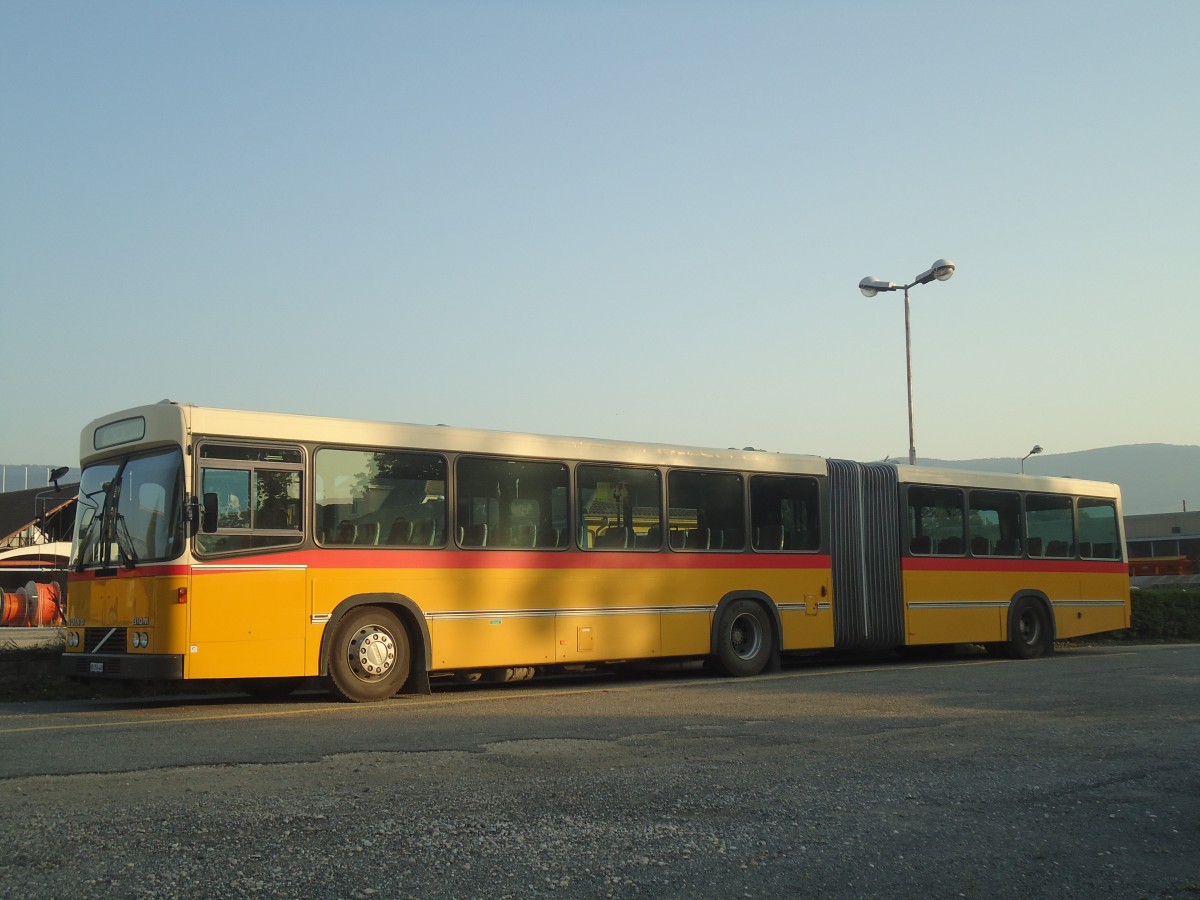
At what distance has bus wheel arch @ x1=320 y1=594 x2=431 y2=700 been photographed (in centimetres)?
1260

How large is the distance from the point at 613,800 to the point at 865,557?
1235 cm

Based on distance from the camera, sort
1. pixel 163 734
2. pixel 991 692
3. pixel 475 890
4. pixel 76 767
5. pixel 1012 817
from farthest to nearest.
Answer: pixel 991 692 < pixel 163 734 < pixel 76 767 < pixel 1012 817 < pixel 475 890

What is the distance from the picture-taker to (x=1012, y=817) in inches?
249

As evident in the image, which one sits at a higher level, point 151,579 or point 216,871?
point 151,579

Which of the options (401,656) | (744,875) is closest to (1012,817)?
(744,875)

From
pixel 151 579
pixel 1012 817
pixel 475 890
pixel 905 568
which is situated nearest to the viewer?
pixel 475 890

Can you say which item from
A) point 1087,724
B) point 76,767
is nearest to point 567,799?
point 76,767

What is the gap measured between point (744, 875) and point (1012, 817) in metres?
1.95

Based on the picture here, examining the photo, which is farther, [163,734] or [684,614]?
[684,614]

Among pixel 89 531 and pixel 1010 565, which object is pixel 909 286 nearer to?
pixel 1010 565

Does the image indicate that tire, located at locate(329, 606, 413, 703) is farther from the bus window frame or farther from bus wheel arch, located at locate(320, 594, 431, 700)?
the bus window frame

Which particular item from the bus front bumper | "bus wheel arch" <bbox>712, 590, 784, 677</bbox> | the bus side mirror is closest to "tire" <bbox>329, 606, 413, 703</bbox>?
the bus front bumper

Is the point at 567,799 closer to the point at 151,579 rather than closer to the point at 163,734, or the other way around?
the point at 163,734

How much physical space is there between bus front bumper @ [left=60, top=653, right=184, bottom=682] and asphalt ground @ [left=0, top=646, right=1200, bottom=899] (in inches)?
15.9
